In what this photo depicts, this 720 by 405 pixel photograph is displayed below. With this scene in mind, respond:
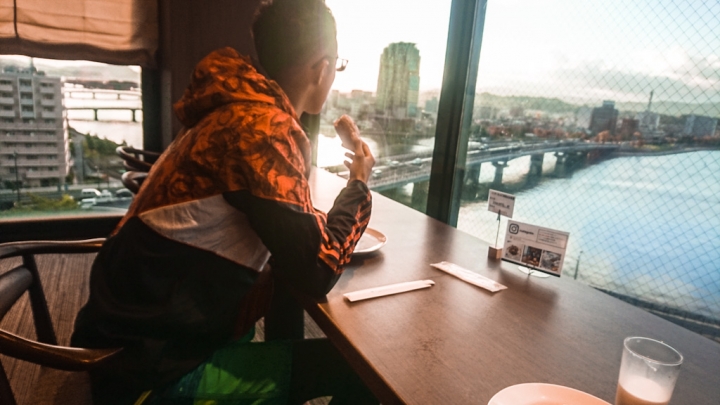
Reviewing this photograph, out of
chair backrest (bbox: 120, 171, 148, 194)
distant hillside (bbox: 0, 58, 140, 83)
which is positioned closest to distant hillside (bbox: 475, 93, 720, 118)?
chair backrest (bbox: 120, 171, 148, 194)

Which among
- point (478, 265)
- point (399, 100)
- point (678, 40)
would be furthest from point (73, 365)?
point (399, 100)

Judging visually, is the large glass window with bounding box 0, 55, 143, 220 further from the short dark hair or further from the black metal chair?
the short dark hair

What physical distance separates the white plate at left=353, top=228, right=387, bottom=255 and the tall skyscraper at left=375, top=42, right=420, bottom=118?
1.32 meters

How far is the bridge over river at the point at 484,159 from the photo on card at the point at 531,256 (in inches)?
29.5

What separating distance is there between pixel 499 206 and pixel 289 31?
81 cm

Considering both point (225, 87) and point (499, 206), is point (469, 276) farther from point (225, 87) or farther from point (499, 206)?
point (225, 87)

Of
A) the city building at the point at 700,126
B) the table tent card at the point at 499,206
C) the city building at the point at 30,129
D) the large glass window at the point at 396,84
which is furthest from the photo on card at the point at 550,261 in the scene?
the city building at the point at 30,129

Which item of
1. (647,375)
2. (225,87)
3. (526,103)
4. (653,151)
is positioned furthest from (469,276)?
(526,103)

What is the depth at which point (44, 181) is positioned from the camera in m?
3.40

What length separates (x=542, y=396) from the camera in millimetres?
706

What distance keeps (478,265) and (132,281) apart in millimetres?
920

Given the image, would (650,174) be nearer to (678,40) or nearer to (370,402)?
(678,40)

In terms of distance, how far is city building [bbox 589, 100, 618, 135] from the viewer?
1.71 m

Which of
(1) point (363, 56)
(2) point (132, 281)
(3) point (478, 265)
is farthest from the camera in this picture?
(1) point (363, 56)
